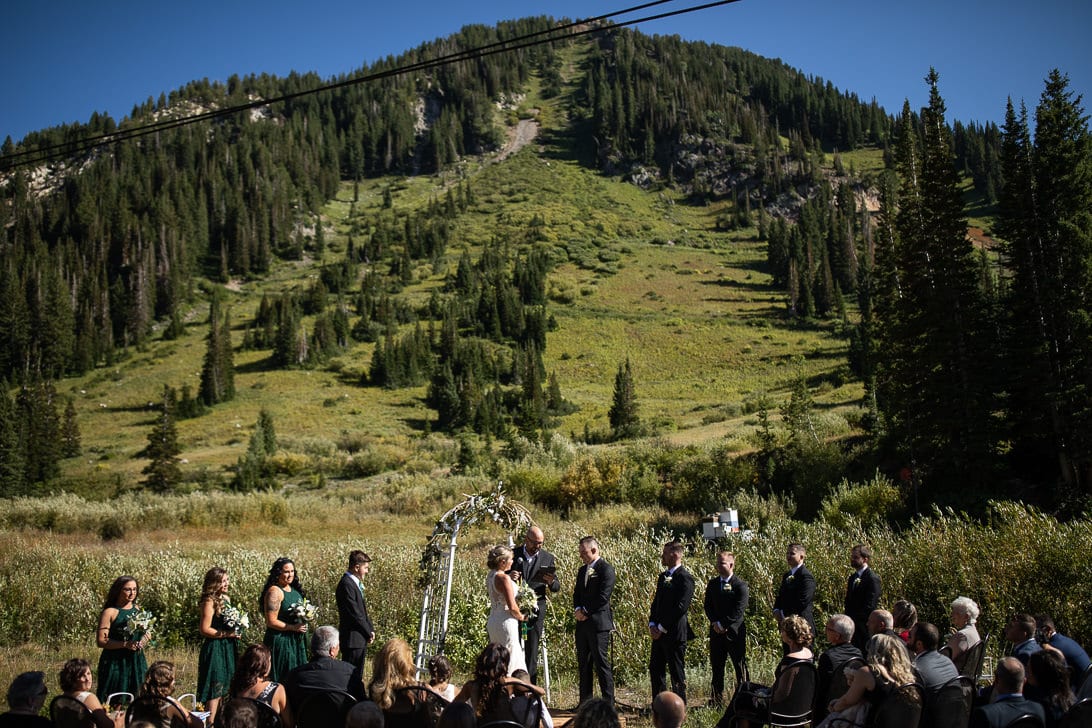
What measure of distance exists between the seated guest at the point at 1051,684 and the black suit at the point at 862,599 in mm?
2019

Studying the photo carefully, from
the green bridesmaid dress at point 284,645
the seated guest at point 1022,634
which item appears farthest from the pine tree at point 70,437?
the seated guest at point 1022,634

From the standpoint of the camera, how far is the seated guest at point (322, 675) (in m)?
4.98

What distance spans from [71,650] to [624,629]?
330 inches

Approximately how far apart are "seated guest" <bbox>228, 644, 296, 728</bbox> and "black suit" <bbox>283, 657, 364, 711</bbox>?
0.06 metres

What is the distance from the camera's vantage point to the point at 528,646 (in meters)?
7.54

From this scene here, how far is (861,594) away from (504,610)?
345 centimetres

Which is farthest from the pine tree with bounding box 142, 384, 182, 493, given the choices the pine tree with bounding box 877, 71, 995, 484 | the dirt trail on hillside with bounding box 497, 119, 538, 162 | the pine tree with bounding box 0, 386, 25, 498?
the dirt trail on hillside with bounding box 497, 119, 538, 162

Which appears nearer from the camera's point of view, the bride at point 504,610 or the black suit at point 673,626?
the bride at point 504,610

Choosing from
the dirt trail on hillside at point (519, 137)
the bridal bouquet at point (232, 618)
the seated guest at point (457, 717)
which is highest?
the dirt trail on hillside at point (519, 137)

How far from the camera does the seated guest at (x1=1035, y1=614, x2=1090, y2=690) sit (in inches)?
213

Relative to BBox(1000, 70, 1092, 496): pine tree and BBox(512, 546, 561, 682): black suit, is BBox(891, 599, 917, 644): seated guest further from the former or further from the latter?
BBox(1000, 70, 1092, 496): pine tree

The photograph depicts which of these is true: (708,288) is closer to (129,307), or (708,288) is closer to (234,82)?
(129,307)

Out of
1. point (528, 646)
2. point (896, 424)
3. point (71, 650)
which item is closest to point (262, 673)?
point (528, 646)

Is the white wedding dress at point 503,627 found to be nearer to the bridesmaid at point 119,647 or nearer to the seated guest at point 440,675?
the seated guest at point 440,675
